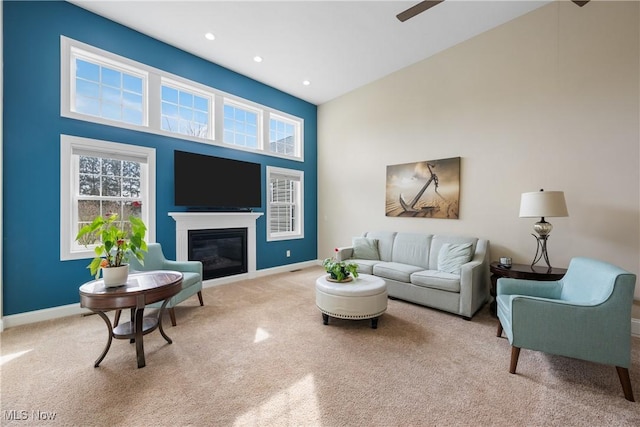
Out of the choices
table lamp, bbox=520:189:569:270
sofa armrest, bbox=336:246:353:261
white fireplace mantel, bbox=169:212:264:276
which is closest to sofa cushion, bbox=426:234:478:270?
table lamp, bbox=520:189:569:270

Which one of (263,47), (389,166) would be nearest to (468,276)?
(389,166)

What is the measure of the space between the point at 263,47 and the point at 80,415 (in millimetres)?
4590

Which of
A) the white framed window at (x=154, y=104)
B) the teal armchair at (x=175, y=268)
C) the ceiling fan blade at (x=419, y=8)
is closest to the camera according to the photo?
the ceiling fan blade at (x=419, y=8)

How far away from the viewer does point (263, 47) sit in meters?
4.18

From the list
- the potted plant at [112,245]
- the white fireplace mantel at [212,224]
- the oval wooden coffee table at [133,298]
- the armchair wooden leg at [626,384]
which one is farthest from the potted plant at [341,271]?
the white fireplace mantel at [212,224]

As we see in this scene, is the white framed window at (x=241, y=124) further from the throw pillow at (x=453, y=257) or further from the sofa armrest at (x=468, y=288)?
the sofa armrest at (x=468, y=288)

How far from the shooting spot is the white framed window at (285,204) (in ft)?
18.2

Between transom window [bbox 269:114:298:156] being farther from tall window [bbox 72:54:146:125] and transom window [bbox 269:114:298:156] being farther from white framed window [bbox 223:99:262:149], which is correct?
tall window [bbox 72:54:146:125]

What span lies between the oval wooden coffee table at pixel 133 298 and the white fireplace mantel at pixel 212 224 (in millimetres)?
1725

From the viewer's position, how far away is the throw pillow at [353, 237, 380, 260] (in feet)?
15.1

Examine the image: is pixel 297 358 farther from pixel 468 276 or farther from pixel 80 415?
pixel 468 276

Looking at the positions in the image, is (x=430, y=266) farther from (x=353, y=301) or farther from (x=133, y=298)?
(x=133, y=298)

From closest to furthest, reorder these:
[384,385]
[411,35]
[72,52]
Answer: [384,385], [72,52], [411,35]

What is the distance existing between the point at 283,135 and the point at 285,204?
5.00 feet
